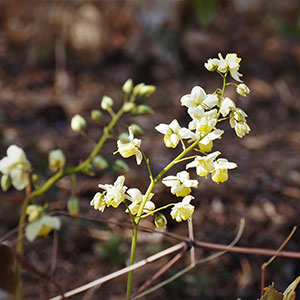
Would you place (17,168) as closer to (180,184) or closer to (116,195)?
(116,195)

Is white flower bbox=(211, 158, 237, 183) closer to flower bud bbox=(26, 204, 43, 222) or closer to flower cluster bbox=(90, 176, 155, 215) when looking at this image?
flower cluster bbox=(90, 176, 155, 215)

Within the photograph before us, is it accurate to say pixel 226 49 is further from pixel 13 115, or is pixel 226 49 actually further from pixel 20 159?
pixel 20 159

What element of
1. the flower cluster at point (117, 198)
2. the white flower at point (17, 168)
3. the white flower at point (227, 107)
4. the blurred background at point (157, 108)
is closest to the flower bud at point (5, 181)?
the white flower at point (17, 168)

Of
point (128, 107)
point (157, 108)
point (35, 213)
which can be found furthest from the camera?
point (157, 108)

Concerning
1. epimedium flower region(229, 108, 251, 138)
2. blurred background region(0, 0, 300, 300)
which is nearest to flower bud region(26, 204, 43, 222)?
epimedium flower region(229, 108, 251, 138)

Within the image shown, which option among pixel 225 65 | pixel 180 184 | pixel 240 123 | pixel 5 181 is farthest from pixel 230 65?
pixel 5 181
